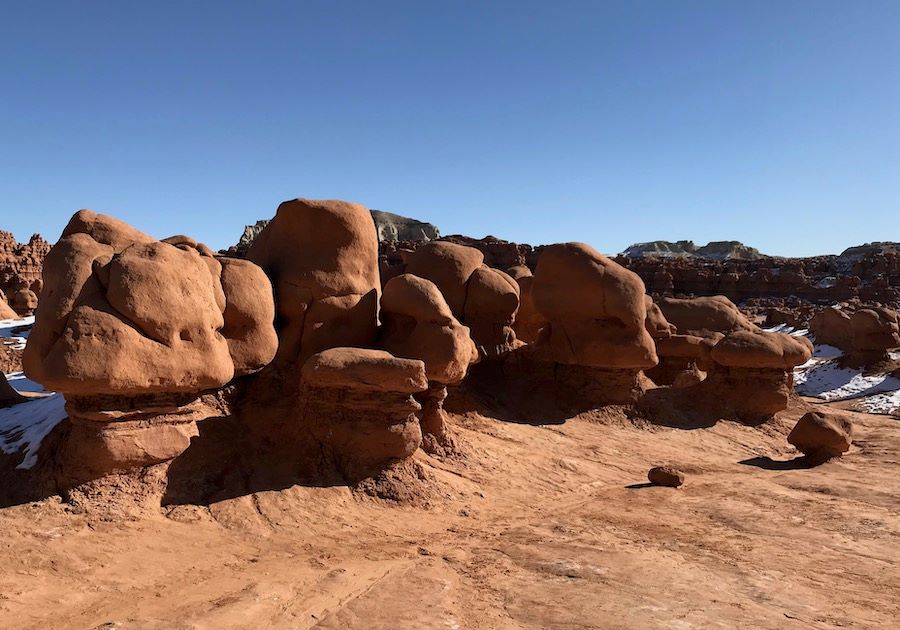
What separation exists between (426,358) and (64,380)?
3.94 metres

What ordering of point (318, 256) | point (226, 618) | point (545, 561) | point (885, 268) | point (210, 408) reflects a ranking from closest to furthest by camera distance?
point (226, 618) < point (545, 561) < point (210, 408) < point (318, 256) < point (885, 268)

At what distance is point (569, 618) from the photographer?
4.67 meters

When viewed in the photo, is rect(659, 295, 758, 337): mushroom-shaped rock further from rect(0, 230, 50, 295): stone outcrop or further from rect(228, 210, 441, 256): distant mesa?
rect(228, 210, 441, 256): distant mesa

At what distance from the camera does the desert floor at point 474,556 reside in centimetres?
466

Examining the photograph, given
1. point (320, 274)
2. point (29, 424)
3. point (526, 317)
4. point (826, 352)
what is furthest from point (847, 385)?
point (29, 424)

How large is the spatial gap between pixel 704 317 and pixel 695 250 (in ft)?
235

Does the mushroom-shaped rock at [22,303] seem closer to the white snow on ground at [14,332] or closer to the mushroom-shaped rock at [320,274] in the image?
the white snow on ground at [14,332]

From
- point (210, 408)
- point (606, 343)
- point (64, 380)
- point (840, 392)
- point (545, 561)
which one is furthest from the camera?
point (840, 392)

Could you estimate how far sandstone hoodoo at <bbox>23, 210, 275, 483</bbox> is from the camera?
219 inches

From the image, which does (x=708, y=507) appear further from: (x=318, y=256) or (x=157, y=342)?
(x=157, y=342)

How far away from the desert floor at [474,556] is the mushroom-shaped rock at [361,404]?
1.39 ft

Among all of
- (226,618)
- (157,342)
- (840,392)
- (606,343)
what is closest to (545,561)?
(226,618)

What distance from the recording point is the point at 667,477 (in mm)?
8820

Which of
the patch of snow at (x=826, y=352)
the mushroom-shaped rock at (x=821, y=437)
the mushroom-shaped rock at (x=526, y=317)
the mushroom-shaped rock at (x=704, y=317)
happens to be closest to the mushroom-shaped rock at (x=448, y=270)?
the mushroom-shaped rock at (x=526, y=317)
